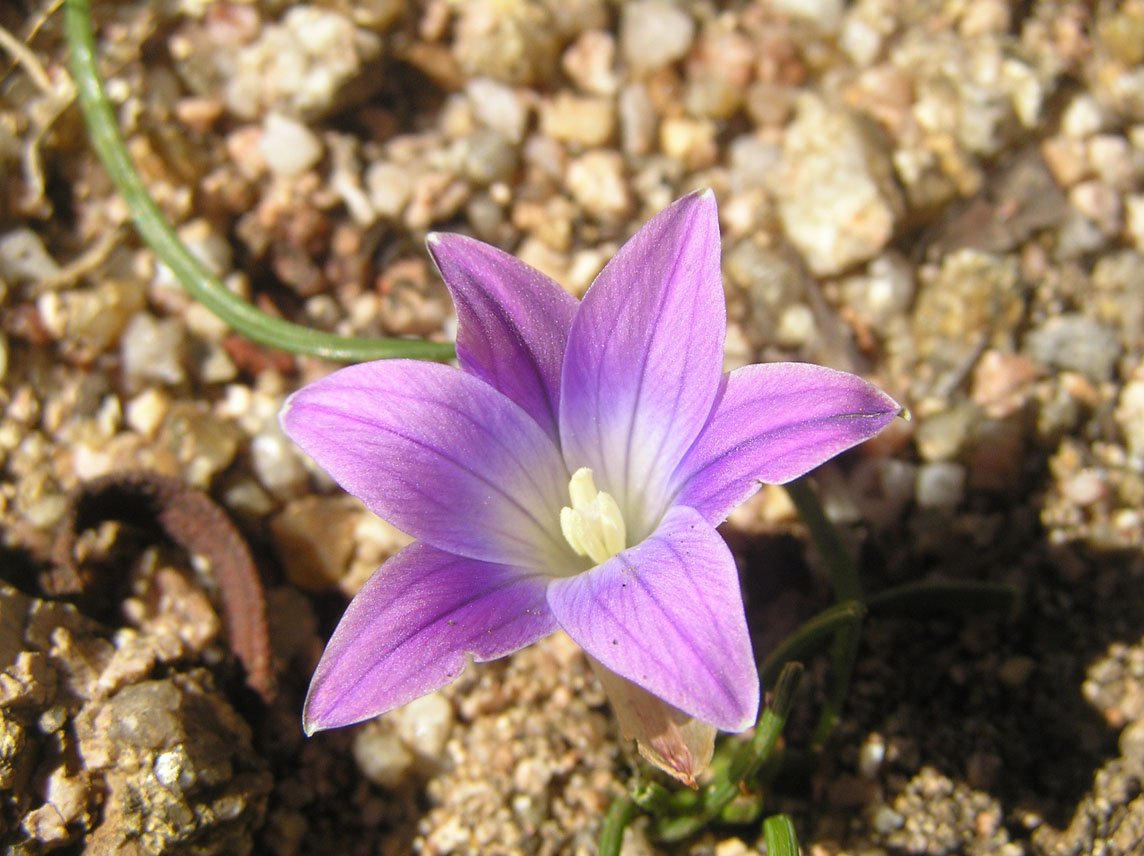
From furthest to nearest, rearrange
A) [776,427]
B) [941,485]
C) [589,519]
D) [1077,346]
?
[1077,346] < [941,485] < [589,519] < [776,427]

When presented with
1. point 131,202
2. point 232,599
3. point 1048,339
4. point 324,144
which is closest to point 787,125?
point 1048,339

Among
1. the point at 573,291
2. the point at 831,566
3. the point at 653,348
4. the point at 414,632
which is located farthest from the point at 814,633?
the point at 573,291

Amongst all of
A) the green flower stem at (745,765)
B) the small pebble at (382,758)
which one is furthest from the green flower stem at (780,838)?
the small pebble at (382,758)

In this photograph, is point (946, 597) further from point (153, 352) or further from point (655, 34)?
point (153, 352)

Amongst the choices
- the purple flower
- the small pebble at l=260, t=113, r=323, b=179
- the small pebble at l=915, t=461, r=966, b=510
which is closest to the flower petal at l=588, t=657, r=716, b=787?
the purple flower

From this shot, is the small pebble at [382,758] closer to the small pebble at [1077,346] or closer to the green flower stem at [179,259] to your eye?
the green flower stem at [179,259]

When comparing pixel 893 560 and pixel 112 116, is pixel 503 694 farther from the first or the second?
pixel 112 116
